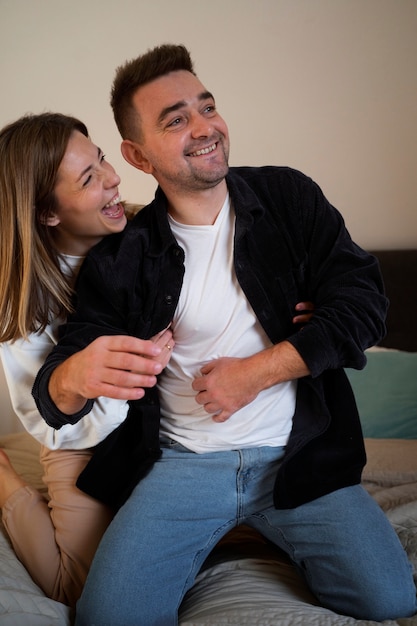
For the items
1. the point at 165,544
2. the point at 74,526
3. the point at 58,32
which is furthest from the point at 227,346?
the point at 58,32

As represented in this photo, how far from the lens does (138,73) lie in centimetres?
164

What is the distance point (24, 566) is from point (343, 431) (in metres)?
0.80

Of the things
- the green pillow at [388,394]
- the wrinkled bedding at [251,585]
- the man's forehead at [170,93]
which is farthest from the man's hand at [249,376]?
the green pillow at [388,394]

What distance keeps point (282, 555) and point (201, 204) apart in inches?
33.0

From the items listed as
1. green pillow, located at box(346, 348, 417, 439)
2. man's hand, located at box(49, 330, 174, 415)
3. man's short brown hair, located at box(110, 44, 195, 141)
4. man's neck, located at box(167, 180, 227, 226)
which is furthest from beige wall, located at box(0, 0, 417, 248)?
man's hand, located at box(49, 330, 174, 415)

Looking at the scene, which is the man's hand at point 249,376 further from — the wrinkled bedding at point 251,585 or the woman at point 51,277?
the wrinkled bedding at point 251,585

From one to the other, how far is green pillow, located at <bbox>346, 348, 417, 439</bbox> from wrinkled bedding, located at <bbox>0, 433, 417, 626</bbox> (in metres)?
0.28

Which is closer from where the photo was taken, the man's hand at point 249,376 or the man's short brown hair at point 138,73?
the man's hand at point 249,376

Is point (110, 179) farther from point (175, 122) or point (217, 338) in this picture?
point (217, 338)

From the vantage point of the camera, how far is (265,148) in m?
2.86

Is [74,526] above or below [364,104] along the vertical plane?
below

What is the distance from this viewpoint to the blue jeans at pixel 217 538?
4.50 feet

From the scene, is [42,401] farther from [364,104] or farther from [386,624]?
[364,104]

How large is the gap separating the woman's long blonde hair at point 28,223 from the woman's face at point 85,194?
0.07 ft
